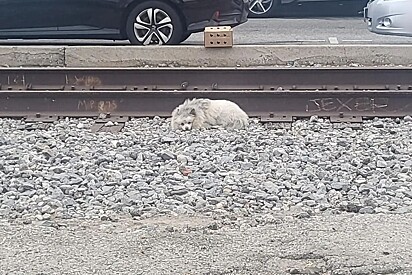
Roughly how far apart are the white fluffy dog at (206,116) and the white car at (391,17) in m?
4.61

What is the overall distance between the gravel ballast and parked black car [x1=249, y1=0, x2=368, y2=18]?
429 inches

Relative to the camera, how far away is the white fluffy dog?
26.8ft

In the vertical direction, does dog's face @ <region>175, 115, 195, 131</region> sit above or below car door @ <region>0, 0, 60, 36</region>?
below

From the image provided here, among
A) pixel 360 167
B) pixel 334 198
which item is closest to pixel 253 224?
pixel 334 198

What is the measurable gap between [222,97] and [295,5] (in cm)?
1069

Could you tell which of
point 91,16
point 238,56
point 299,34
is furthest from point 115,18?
point 299,34

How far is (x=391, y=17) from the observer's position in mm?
12258

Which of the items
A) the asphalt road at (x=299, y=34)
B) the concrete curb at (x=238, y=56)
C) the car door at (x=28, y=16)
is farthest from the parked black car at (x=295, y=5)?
the concrete curb at (x=238, y=56)

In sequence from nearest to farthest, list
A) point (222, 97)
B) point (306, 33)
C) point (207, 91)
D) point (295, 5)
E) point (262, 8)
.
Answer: point (222, 97)
point (207, 91)
point (306, 33)
point (262, 8)
point (295, 5)

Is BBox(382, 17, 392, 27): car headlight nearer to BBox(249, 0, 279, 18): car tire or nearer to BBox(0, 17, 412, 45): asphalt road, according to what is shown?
BBox(0, 17, 412, 45): asphalt road

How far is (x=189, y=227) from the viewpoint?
17.7 feet

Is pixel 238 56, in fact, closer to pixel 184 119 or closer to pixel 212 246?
pixel 184 119

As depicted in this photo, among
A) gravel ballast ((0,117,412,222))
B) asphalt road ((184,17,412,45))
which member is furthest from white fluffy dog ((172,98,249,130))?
asphalt road ((184,17,412,45))

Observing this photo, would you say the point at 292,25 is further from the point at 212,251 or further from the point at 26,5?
the point at 212,251
